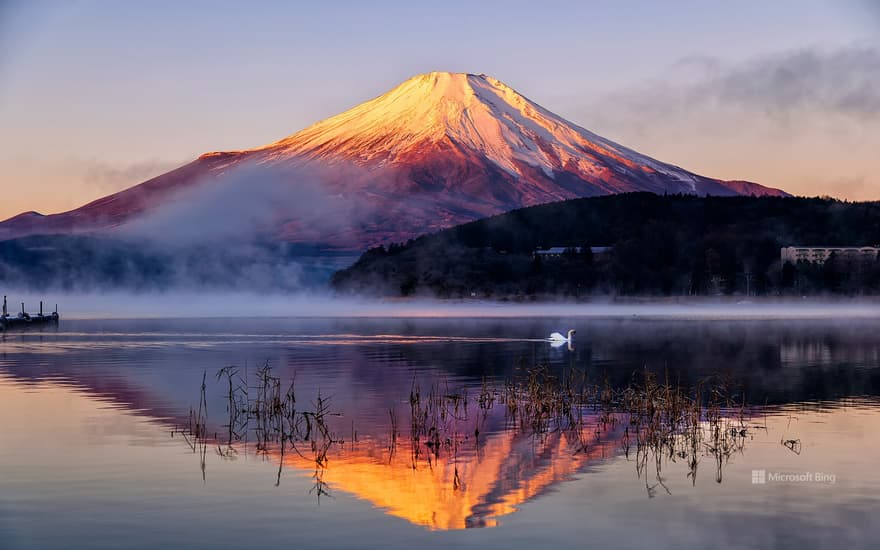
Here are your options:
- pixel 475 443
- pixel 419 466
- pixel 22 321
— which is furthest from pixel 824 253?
pixel 419 466

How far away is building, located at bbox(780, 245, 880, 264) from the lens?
175750 mm

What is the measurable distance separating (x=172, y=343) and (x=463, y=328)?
1080 inches

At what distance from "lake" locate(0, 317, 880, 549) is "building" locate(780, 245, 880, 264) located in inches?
5353

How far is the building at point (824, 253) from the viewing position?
17575 cm

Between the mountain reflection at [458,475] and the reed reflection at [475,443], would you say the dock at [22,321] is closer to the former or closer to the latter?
the reed reflection at [475,443]

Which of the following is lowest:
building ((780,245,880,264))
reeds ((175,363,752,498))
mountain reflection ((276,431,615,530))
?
mountain reflection ((276,431,615,530))

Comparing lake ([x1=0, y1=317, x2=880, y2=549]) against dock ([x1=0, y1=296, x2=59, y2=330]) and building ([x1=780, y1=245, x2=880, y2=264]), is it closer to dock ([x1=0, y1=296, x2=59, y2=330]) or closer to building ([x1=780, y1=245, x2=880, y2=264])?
dock ([x1=0, y1=296, x2=59, y2=330])

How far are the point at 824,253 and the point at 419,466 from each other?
16740 centimetres

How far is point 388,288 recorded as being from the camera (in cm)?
19912

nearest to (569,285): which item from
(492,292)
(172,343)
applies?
(492,292)

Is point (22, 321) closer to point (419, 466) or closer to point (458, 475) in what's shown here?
point (419, 466)

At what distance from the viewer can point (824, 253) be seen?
181 meters

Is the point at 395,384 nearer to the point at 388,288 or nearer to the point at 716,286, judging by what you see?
the point at 716,286

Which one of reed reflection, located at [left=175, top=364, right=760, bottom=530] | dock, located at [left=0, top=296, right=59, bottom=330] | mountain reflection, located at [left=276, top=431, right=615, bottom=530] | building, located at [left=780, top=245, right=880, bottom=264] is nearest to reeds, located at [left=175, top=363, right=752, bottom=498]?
reed reflection, located at [left=175, top=364, right=760, bottom=530]
